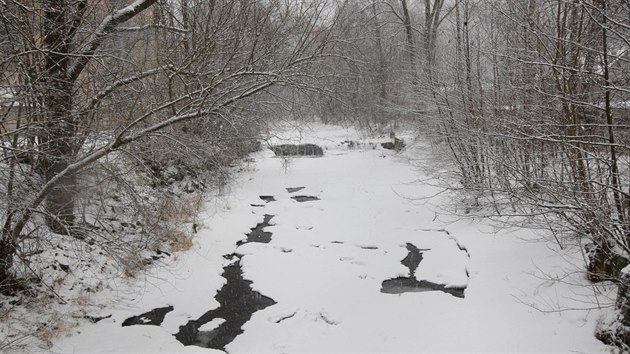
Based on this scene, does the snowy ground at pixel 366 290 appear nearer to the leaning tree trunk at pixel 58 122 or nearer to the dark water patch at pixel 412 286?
the dark water patch at pixel 412 286

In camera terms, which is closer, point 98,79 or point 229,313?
point 98,79

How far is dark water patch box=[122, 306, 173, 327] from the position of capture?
6.43 meters

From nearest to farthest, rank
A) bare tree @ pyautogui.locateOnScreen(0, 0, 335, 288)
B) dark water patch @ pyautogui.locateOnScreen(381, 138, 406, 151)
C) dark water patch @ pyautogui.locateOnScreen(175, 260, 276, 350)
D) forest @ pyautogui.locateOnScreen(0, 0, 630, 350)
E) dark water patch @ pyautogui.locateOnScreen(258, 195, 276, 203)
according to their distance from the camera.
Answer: forest @ pyautogui.locateOnScreen(0, 0, 630, 350) < bare tree @ pyautogui.locateOnScreen(0, 0, 335, 288) < dark water patch @ pyautogui.locateOnScreen(175, 260, 276, 350) < dark water patch @ pyautogui.locateOnScreen(258, 195, 276, 203) < dark water patch @ pyautogui.locateOnScreen(381, 138, 406, 151)

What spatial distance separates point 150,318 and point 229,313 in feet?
3.86

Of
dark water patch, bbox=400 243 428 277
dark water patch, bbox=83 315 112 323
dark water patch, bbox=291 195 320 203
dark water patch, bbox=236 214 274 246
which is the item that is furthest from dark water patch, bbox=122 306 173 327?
dark water patch, bbox=291 195 320 203


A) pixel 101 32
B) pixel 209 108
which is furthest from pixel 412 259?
pixel 101 32

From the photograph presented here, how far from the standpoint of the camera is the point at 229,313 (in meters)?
6.82

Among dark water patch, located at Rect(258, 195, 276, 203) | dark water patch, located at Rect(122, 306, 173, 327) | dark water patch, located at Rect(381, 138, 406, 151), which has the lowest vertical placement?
dark water patch, located at Rect(122, 306, 173, 327)

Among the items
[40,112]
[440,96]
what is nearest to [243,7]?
[40,112]

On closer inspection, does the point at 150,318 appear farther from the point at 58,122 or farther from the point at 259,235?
the point at 259,235

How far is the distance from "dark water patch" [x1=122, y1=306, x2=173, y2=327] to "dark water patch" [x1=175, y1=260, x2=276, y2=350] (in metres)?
0.46

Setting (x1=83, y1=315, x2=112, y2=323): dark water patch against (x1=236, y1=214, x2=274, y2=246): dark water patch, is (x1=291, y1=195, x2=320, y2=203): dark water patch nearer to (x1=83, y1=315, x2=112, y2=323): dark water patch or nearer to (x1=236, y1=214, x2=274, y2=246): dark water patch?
(x1=236, y1=214, x2=274, y2=246): dark water patch

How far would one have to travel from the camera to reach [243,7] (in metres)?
6.08

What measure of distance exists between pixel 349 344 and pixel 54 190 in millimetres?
4416
